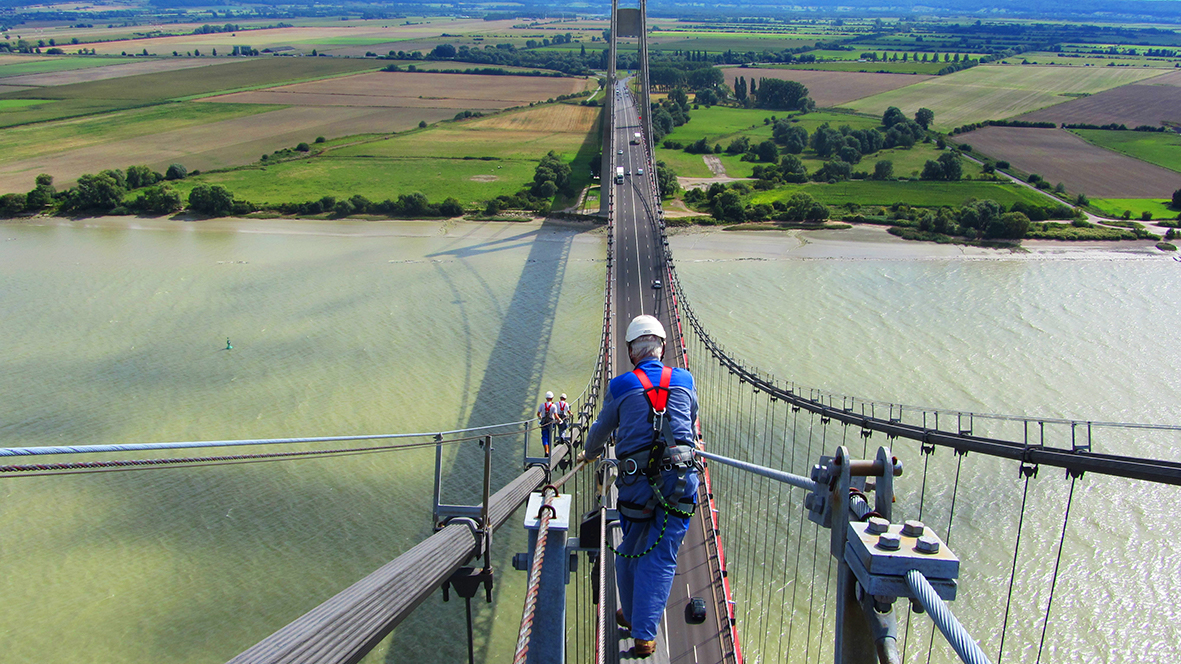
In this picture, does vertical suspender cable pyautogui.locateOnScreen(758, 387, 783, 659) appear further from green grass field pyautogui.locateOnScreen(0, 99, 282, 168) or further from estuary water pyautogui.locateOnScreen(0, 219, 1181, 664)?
green grass field pyautogui.locateOnScreen(0, 99, 282, 168)

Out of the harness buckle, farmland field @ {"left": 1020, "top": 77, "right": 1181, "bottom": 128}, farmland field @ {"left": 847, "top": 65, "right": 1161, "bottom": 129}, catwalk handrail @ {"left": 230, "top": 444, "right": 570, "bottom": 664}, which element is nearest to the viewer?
catwalk handrail @ {"left": 230, "top": 444, "right": 570, "bottom": 664}

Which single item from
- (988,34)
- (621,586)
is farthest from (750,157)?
(988,34)

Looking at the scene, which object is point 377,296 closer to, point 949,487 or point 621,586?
point 949,487

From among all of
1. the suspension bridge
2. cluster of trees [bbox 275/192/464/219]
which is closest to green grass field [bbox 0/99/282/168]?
cluster of trees [bbox 275/192/464/219]

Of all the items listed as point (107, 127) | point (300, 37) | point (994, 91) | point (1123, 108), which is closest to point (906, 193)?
point (1123, 108)

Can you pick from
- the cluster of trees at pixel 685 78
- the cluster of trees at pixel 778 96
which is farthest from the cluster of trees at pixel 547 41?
the cluster of trees at pixel 778 96
